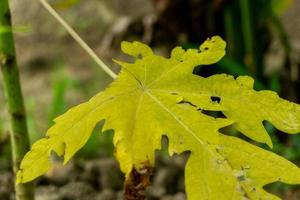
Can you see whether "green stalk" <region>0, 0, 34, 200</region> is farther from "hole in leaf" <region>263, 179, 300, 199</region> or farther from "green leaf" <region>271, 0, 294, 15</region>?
"green leaf" <region>271, 0, 294, 15</region>

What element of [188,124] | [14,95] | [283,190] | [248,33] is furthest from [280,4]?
[188,124]

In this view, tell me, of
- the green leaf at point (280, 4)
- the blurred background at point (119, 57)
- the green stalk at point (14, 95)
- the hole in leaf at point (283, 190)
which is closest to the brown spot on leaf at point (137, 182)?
the green stalk at point (14, 95)

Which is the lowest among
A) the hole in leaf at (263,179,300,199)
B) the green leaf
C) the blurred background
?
the hole in leaf at (263,179,300,199)

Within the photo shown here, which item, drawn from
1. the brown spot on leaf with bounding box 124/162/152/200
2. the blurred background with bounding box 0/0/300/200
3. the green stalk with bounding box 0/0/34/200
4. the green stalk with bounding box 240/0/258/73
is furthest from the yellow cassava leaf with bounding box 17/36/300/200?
the green stalk with bounding box 240/0/258/73

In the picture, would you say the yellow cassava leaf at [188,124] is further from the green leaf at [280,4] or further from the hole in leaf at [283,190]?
the green leaf at [280,4]

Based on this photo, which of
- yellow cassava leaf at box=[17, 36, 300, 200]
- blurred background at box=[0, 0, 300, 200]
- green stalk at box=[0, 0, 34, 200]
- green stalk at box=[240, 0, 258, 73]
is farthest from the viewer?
green stalk at box=[240, 0, 258, 73]

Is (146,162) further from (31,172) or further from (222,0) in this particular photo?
(222,0)

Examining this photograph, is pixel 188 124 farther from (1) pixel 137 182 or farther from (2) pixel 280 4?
(2) pixel 280 4
